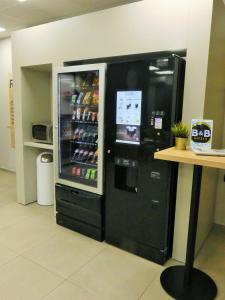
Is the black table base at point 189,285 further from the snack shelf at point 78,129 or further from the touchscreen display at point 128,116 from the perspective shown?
the touchscreen display at point 128,116

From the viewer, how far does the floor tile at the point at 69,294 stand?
185 centimetres

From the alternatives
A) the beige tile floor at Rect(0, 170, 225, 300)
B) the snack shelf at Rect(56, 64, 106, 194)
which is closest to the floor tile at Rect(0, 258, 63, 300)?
the beige tile floor at Rect(0, 170, 225, 300)

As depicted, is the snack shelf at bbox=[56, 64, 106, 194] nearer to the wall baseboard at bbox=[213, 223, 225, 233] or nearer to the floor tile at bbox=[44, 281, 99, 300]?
the floor tile at bbox=[44, 281, 99, 300]

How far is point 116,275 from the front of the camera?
6.92 feet

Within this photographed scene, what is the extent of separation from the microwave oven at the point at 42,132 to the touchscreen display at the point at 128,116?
4.23 feet

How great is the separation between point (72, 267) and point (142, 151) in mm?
1238

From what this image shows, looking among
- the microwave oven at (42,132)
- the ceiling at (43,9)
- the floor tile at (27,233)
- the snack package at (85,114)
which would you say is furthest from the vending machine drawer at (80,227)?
the ceiling at (43,9)

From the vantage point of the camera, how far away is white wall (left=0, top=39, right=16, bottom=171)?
15.3 feet

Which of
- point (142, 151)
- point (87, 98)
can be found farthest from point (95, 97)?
point (142, 151)

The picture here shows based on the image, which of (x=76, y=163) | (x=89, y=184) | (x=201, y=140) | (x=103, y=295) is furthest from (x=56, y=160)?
(x=201, y=140)

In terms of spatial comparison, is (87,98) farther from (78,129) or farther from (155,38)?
(155,38)

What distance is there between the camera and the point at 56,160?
2928 millimetres

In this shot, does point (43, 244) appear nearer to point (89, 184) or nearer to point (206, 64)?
point (89, 184)

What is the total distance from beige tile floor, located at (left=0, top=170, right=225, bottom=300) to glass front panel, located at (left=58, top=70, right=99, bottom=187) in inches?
27.1
